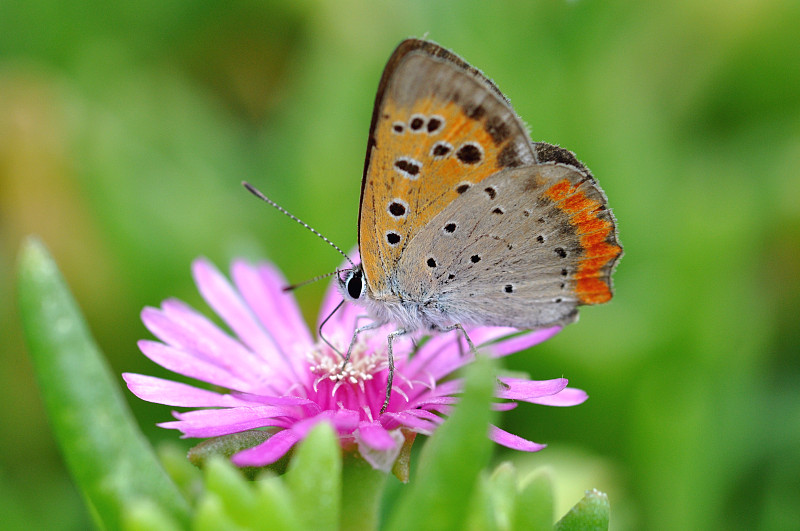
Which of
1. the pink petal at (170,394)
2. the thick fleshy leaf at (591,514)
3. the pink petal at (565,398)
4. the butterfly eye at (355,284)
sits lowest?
the thick fleshy leaf at (591,514)

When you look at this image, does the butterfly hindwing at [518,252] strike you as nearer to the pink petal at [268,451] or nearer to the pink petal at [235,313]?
the pink petal at [235,313]

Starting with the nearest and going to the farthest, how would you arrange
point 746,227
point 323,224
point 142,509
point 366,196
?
point 142,509 < point 366,196 < point 746,227 < point 323,224

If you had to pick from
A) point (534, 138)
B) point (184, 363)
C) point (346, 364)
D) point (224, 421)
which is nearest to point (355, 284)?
point (346, 364)

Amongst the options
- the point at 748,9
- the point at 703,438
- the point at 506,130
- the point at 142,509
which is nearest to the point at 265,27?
the point at 748,9

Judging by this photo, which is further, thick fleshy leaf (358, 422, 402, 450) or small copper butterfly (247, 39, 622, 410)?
small copper butterfly (247, 39, 622, 410)

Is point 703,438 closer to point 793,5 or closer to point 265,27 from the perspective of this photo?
point 793,5

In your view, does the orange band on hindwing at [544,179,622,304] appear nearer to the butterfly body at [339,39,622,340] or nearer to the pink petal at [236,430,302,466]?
the butterfly body at [339,39,622,340]

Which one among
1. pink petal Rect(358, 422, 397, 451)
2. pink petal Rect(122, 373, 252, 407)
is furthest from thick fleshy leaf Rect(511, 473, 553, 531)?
pink petal Rect(122, 373, 252, 407)

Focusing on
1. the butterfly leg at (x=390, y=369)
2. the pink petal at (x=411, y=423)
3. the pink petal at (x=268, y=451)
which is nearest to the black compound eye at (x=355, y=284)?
the butterfly leg at (x=390, y=369)
